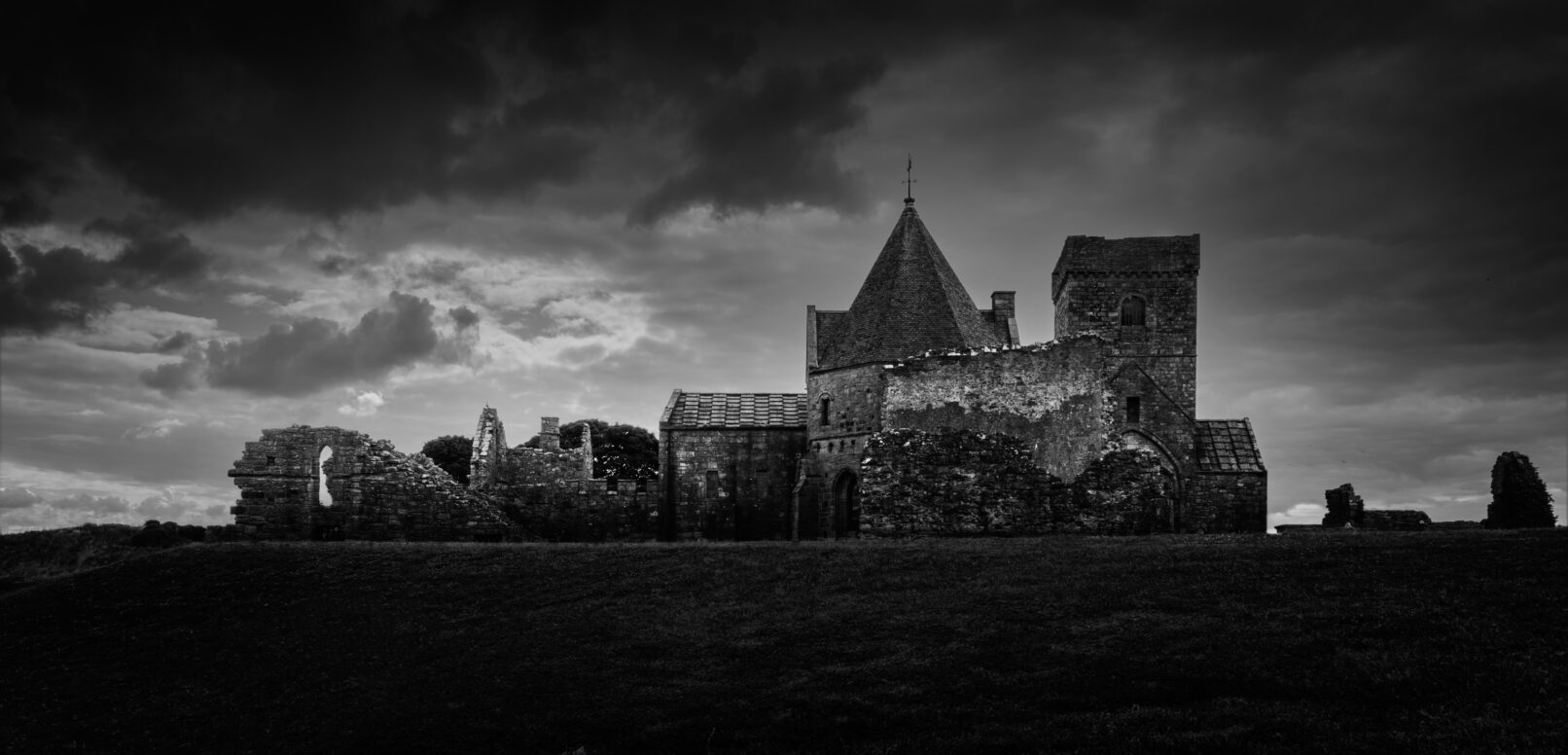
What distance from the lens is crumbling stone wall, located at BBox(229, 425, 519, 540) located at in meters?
30.6

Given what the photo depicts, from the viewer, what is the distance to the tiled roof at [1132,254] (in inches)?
1935

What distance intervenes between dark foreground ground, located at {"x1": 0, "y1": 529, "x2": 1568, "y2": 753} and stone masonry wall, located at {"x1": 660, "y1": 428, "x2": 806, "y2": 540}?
1645cm

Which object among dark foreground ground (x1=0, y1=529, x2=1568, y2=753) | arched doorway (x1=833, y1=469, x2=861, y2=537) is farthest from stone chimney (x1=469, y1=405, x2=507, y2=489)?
dark foreground ground (x1=0, y1=529, x2=1568, y2=753)

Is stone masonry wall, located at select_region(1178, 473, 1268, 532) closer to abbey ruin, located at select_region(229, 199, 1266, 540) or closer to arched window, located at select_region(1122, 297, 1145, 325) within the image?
abbey ruin, located at select_region(229, 199, 1266, 540)

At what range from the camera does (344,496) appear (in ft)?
102

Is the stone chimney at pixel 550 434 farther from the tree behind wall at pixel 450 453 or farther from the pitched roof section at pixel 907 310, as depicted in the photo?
the tree behind wall at pixel 450 453

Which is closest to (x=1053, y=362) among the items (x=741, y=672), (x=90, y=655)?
(x=741, y=672)

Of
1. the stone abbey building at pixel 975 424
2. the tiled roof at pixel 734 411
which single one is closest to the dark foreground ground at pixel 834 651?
the stone abbey building at pixel 975 424

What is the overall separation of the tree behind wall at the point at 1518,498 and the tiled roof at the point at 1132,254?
19774mm

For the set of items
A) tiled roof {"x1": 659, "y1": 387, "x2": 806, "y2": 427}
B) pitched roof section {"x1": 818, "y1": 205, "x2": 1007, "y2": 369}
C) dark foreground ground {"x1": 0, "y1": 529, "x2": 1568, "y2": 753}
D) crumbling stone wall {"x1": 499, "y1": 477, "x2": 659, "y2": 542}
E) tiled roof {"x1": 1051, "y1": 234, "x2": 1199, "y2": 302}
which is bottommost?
dark foreground ground {"x1": 0, "y1": 529, "x2": 1568, "y2": 753}

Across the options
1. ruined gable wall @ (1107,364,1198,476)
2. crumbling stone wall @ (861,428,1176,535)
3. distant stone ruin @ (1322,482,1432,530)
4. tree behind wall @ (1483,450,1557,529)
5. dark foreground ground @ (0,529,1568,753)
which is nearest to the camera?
dark foreground ground @ (0,529,1568,753)

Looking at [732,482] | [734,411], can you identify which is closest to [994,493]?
[732,482]

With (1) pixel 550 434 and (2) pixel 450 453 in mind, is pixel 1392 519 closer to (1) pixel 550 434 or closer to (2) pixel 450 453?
(1) pixel 550 434

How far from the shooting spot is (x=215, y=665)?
62.5ft
